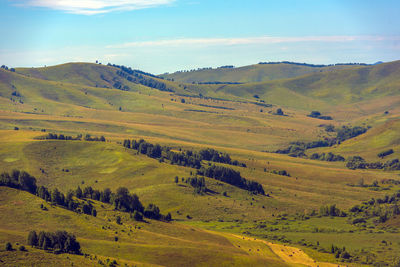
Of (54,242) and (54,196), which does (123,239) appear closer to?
(54,242)

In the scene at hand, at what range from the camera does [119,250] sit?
111 m

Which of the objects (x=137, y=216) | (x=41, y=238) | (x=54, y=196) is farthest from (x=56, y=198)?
(x=41, y=238)

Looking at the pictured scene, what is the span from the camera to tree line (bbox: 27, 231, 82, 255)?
332 ft

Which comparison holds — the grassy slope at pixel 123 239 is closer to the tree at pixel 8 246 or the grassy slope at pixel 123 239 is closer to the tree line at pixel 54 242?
the tree at pixel 8 246

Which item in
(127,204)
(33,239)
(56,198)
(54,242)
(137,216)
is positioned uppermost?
(56,198)

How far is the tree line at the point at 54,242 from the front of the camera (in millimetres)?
101125

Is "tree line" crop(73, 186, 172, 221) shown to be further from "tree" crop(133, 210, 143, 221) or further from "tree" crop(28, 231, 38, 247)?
"tree" crop(28, 231, 38, 247)

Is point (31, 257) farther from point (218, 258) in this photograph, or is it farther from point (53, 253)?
point (218, 258)

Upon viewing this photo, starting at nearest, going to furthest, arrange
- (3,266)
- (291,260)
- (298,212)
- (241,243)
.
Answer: (3,266), (291,260), (241,243), (298,212)

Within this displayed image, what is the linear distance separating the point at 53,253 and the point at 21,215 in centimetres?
2688

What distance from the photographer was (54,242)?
102562 mm

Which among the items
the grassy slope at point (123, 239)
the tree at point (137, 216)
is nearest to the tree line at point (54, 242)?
the grassy slope at point (123, 239)

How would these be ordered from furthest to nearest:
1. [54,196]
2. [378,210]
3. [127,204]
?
1. [378,210]
2. [127,204]
3. [54,196]

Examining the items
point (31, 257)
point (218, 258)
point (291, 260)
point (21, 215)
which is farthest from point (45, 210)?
point (291, 260)
